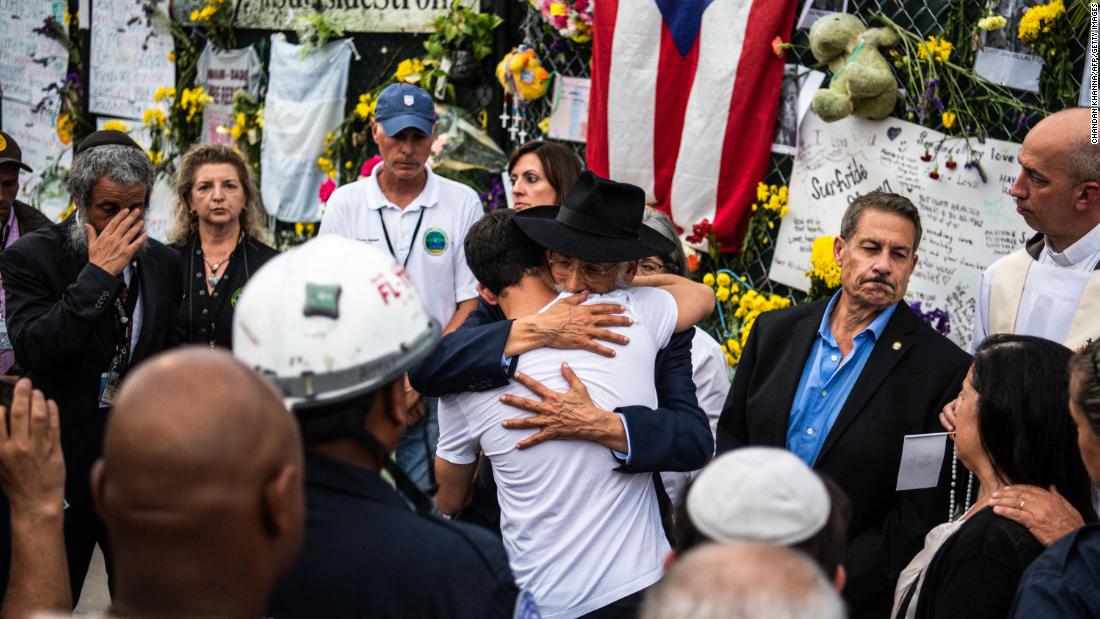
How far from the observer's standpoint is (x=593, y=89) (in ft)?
20.1

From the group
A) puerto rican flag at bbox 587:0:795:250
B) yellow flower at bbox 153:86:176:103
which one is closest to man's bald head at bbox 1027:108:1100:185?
puerto rican flag at bbox 587:0:795:250

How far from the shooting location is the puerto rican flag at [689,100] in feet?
18.3

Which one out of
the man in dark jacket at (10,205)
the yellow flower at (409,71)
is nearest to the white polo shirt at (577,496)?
the man in dark jacket at (10,205)

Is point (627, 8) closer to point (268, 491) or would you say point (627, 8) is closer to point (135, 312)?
point (135, 312)

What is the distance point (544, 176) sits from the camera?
5109 millimetres

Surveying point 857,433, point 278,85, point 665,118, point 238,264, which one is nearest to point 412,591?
point 857,433

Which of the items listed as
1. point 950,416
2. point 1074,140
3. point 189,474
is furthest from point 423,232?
point 189,474

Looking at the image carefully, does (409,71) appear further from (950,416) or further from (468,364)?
(950,416)

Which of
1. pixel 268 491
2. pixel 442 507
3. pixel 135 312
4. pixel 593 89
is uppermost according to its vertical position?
pixel 593 89

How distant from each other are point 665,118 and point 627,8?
60 centimetres

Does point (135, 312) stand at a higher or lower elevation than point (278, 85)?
lower

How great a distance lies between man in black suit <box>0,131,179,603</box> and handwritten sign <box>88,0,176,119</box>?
15.4ft

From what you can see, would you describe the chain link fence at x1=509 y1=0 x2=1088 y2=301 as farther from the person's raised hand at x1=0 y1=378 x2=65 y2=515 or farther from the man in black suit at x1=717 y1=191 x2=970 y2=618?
the person's raised hand at x1=0 y1=378 x2=65 y2=515

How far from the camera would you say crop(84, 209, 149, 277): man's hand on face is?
404cm
